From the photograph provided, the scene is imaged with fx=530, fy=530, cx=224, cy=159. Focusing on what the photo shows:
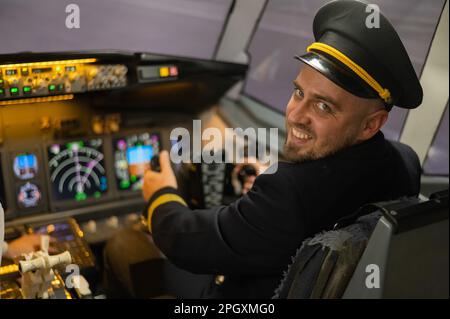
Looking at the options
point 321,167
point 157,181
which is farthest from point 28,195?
point 321,167

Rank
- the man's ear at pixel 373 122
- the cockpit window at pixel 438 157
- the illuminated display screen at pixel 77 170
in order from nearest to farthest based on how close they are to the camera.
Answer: the man's ear at pixel 373 122 < the cockpit window at pixel 438 157 < the illuminated display screen at pixel 77 170

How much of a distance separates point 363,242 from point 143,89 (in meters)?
1.37

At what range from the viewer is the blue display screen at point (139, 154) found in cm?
248

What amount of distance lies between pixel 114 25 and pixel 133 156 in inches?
23.6

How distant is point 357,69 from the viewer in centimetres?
128

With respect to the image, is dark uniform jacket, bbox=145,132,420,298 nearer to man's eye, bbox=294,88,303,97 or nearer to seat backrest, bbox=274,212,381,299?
seat backrest, bbox=274,212,381,299

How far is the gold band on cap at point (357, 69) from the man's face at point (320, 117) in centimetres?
4

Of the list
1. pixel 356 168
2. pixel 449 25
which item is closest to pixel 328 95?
pixel 356 168

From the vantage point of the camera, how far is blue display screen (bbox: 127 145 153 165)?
2.48 m

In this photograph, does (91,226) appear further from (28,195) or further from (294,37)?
(294,37)

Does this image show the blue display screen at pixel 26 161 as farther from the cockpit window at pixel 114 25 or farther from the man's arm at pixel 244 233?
the man's arm at pixel 244 233

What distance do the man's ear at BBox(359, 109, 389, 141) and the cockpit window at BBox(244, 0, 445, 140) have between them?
79mm

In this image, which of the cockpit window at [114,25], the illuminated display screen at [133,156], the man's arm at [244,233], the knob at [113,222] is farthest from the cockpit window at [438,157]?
the knob at [113,222]

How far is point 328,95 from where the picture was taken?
1.29m
